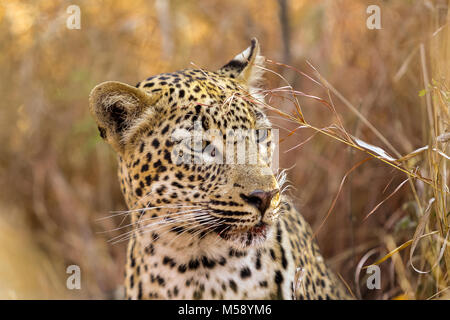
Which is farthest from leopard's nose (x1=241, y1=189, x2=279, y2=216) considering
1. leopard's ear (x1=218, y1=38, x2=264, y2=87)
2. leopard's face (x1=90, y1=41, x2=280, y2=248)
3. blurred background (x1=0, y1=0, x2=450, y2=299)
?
blurred background (x1=0, y1=0, x2=450, y2=299)

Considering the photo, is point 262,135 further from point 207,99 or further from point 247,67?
point 247,67

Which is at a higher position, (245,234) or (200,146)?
(200,146)

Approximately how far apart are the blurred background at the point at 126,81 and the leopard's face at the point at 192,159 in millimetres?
2706

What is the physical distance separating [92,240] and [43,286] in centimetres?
119

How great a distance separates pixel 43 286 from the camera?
6.05 metres

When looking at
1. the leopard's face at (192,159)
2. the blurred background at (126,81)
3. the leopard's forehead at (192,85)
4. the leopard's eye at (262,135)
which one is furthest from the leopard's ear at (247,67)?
the blurred background at (126,81)

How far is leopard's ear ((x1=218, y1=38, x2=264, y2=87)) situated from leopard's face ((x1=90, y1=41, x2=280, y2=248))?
1.06 feet

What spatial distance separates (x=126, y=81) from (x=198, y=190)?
437cm

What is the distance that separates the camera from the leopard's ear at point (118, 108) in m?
3.38

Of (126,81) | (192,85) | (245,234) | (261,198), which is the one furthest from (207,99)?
(126,81)

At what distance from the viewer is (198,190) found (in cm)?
335
